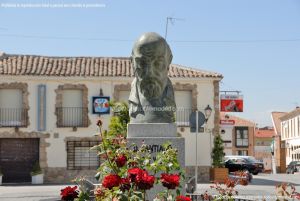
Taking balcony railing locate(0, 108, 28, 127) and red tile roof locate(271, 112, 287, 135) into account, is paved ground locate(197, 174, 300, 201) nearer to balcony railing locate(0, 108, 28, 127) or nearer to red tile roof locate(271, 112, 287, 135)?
balcony railing locate(0, 108, 28, 127)

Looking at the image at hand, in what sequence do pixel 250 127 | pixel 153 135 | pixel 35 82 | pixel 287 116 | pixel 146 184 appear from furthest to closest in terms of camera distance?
pixel 250 127
pixel 287 116
pixel 35 82
pixel 153 135
pixel 146 184

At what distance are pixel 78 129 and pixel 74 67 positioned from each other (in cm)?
305

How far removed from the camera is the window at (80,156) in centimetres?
2505

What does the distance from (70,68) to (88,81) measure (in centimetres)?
132

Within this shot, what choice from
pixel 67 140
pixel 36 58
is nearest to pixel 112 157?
pixel 67 140

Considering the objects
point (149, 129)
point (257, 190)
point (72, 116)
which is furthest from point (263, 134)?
point (149, 129)

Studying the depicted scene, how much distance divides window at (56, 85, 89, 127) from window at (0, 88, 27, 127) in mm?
1588

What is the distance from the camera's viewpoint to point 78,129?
25.1 metres

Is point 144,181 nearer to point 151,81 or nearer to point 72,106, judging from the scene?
point 151,81

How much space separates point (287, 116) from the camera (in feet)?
185

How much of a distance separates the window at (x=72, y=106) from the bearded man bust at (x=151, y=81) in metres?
15.9

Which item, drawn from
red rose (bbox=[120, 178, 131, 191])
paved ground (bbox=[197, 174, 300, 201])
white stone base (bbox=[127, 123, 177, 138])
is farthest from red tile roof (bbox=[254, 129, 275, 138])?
red rose (bbox=[120, 178, 131, 191])

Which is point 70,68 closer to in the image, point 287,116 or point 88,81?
point 88,81

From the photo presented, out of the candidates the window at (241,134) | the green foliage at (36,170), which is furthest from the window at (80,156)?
the window at (241,134)
